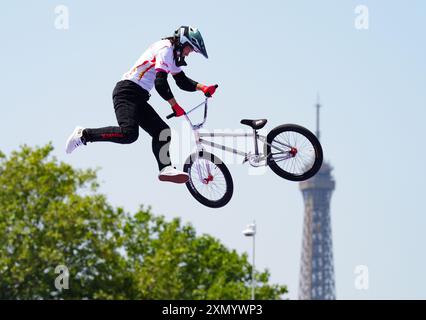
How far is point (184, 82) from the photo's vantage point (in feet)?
60.7

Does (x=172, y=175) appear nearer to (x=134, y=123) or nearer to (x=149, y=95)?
(x=134, y=123)

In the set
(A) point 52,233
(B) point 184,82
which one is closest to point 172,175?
(B) point 184,82

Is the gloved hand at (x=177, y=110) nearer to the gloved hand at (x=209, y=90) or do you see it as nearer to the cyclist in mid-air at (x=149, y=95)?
the cyclist in mid-air at (x=149, y=95)

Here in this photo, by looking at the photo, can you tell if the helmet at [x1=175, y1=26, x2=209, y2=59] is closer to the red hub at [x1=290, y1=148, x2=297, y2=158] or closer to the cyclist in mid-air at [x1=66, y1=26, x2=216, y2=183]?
the cyclist in mid-air at [x1=66, y1=26, x2=216, y2=183]

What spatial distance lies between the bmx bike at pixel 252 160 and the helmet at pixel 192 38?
98 centimetres

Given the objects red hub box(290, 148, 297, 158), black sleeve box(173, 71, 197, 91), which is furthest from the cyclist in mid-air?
red hub box(290, 148, 297, 158)

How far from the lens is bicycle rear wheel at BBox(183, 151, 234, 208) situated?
1820 centimetres

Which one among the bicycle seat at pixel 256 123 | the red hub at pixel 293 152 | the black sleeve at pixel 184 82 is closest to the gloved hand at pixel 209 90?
the black sleeve at pixel 184 82

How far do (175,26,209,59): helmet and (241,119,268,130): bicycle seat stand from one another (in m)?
1.43

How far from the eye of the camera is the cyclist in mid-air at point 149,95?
1714 centimetres
